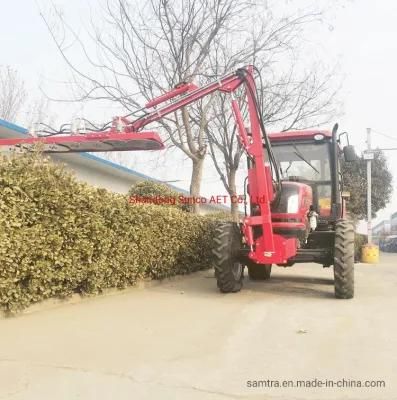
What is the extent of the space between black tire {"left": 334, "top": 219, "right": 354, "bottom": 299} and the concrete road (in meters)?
0.23

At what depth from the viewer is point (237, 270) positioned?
9875 millimetres

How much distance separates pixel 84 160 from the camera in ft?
49.5

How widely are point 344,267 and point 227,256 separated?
204 centimetres

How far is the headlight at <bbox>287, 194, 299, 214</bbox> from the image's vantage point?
9.07 meters

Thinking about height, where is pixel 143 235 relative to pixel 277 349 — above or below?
above

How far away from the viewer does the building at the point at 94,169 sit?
35.8ft

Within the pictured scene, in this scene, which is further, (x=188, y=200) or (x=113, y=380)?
(x=188, y=200)

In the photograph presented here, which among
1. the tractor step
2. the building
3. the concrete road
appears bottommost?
the concrete road

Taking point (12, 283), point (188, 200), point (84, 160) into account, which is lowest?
point (12, 283)

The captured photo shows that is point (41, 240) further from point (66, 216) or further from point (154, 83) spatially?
point (154, 83)

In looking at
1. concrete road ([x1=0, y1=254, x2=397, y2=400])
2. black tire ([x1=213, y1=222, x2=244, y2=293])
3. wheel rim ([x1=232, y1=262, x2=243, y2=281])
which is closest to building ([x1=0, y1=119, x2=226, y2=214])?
black tire ([x1=213, y1=222, x2=244, y2=293])

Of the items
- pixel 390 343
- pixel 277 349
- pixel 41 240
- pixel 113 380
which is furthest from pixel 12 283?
pixel 390 343

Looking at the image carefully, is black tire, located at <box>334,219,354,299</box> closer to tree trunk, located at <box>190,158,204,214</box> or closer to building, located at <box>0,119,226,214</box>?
building, located at <box>0,119,226,214</box>

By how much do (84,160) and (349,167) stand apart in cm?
2342
